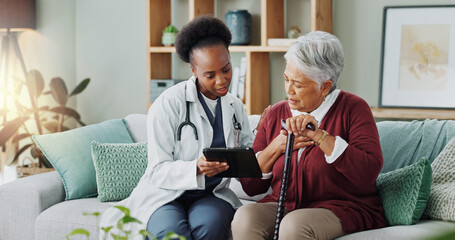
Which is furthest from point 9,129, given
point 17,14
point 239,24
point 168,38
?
point 239,24

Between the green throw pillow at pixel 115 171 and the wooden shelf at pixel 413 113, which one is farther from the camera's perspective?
the wooden shelf at pixel 413 113

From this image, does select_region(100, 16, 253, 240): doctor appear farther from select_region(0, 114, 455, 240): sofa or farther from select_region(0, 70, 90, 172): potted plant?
select_region(0, 70, 90, 172): potted plant

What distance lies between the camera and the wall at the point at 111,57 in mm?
4781

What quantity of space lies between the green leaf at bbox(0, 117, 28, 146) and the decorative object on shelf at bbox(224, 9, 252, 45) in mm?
1662

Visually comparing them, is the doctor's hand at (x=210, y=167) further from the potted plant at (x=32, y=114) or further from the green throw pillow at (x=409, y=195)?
the potted plant at (x=32, y=114)

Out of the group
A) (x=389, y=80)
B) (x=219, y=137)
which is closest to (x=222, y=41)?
(x=219, y=137)

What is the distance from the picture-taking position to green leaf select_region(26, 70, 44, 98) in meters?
4.39

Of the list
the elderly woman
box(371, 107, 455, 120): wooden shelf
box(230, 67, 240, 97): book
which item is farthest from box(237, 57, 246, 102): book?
the elderly woman

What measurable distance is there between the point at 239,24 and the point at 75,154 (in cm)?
166

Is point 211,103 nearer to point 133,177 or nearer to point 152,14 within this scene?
point 133,177

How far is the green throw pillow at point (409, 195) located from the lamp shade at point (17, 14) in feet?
10.3

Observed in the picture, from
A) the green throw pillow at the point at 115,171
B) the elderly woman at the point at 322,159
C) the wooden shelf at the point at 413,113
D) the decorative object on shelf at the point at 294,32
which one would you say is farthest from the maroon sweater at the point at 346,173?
the decorative object on shelf at the point at 294,32

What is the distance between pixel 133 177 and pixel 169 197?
0.52m

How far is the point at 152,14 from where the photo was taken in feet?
14.4
